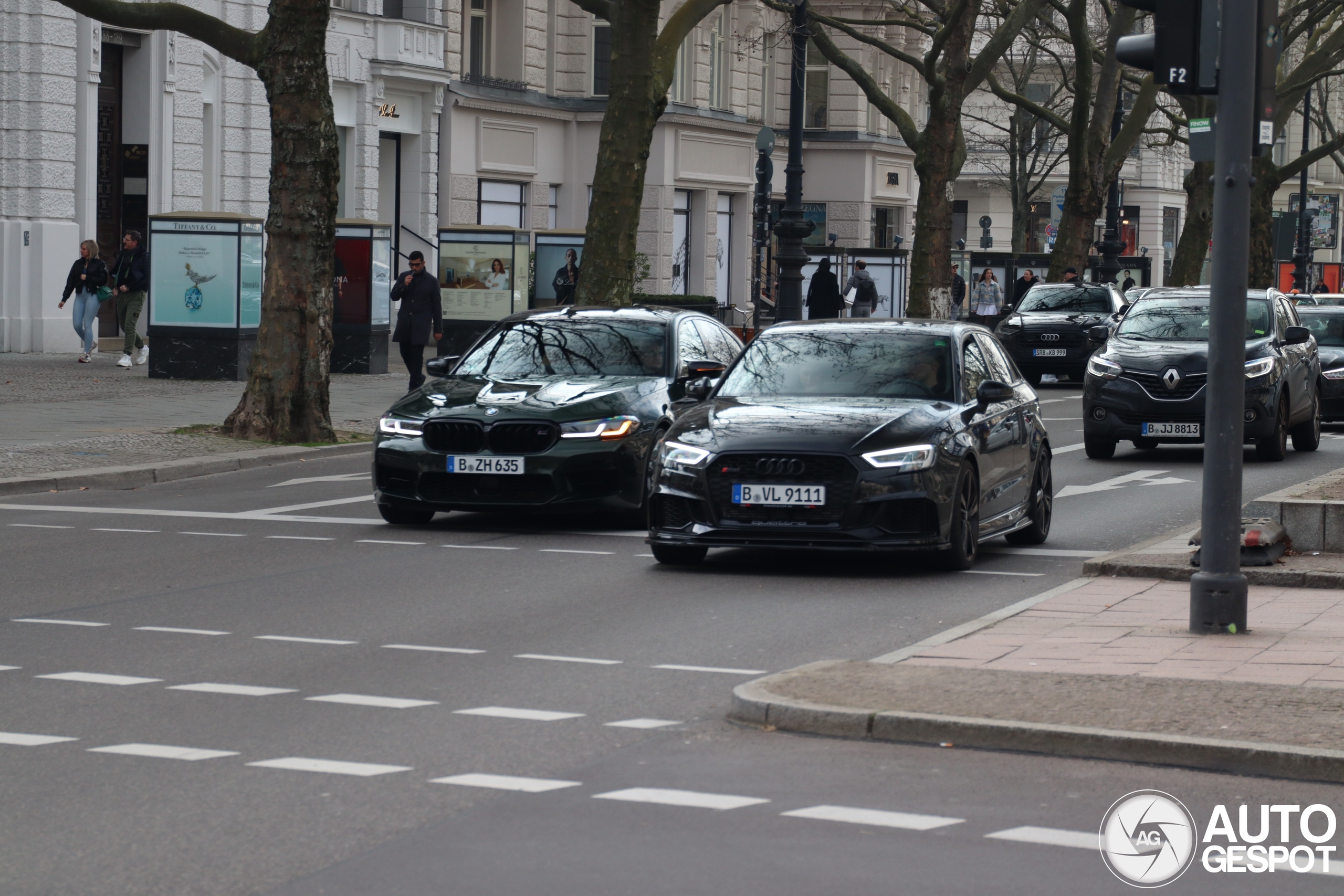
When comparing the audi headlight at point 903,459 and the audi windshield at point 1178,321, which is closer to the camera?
the audi headlight at point 903,459

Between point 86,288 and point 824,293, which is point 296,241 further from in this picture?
point 824,293

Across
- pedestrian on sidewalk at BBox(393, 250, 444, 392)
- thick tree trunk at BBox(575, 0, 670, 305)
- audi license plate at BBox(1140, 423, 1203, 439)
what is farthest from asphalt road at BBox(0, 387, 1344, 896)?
thick tree trunk at BBox(575, 0, 670, 305)

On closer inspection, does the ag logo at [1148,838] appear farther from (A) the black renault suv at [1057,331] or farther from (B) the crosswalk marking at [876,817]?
(A) the black renault suv at [1057,331]

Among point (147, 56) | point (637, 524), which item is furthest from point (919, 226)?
point (637, 524)

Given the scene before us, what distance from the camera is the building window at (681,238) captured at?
5347 centimetres

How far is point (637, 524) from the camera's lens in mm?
14734

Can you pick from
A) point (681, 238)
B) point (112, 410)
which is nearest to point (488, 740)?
point (112, 410)

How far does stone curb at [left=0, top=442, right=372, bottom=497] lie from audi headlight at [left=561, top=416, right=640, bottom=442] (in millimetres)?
4810

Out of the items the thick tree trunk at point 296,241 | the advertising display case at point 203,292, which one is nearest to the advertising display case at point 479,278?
the advertising display case at point 203,292

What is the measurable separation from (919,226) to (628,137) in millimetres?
14435

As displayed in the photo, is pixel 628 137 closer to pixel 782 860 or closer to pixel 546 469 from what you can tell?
pixel 546 469

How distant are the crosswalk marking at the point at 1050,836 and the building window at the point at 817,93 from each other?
57.3 meters

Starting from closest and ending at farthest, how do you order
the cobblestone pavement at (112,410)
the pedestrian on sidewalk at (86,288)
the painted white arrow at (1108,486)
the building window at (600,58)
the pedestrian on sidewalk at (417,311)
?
the painted white arrow at (1108,486) → the cobblestone pavement at (112,410) → the pedestrian on sidewalk at (417,311) → the pedestrian on sidewalk at (86,288) → the building window at (600,58)

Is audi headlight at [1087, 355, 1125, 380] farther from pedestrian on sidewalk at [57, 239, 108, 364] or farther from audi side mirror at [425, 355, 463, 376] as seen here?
pedestrian on sidewalk at [57, 239, 108, 364]
